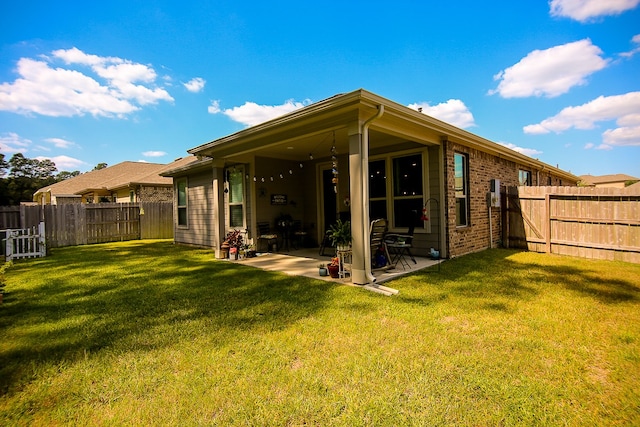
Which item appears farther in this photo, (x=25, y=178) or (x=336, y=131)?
(x=25, y=178)

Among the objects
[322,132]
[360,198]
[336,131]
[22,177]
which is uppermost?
[22,177]

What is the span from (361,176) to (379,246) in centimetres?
175

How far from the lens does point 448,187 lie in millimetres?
6676

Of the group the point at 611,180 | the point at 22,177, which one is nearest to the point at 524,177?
the point at 611,180

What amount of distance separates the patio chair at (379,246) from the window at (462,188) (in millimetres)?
2407

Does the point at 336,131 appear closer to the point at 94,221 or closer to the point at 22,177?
the point at 94,221

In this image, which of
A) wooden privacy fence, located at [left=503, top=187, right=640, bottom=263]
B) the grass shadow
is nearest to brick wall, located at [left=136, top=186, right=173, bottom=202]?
the grass shadow

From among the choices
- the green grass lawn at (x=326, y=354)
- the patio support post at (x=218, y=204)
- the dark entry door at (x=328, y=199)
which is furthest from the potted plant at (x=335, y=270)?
the patio support post at (x=218, y=204)

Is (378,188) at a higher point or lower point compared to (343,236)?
higher

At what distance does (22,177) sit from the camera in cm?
3309

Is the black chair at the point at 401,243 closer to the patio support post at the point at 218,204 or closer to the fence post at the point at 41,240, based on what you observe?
the patio support post at the point at 218,204

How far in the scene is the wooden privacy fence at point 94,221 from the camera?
10.6 m

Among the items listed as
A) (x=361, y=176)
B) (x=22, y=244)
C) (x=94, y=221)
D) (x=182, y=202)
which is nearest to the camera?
(x=361, y=176)

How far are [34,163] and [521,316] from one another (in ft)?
186
